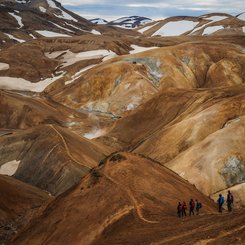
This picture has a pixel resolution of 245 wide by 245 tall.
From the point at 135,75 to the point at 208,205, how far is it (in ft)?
199

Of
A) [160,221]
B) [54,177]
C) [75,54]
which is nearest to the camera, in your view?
[160,221]

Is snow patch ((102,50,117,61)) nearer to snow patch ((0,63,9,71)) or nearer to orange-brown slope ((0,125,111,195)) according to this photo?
snow patch ((0,63,9,71))

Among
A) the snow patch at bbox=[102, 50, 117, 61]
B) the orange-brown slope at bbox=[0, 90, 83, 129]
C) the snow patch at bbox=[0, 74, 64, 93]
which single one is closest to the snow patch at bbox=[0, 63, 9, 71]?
the snow patch at bbox=[0, 74, 64, 93]

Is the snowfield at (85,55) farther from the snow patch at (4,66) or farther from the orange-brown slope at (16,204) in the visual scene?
the orange-brown slope at (16,204)

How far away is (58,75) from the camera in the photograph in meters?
117

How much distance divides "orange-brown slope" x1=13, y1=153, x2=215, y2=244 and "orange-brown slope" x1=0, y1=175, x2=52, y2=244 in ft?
15.3

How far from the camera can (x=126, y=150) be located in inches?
2328

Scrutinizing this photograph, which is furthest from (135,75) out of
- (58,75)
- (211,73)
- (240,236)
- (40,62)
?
(240,236)

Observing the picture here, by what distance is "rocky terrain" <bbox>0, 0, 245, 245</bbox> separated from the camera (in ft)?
84.4

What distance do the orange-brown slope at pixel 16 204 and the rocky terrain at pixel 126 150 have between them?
Result: 0.11 meters

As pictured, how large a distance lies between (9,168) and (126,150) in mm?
13901

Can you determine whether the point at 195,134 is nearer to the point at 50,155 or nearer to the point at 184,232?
the point at 50,155

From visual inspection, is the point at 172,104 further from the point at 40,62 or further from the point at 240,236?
the point at 40,62

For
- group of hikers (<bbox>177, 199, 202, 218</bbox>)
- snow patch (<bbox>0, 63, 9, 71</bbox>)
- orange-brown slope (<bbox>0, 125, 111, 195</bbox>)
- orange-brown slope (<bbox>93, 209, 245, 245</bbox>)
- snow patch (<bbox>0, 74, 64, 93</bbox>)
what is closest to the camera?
orange-brown slope (<bbox>93, 209, 245, 245</bbox>)
